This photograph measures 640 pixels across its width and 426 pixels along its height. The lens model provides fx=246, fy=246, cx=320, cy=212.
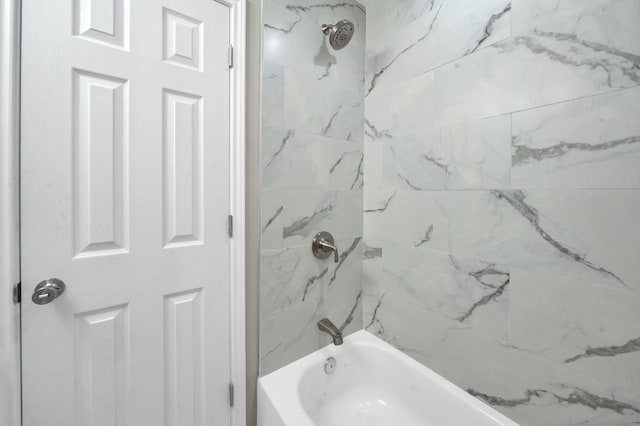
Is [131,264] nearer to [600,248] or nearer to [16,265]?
[16,265]

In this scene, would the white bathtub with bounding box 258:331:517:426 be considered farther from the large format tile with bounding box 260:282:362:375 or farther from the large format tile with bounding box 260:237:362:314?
the large format tile with bounding box 260:237:362:314

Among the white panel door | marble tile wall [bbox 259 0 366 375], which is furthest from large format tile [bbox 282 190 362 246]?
the white panel door

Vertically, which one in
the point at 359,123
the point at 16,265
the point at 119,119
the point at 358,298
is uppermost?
the point at 359,123

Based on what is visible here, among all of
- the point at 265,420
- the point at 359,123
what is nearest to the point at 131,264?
the point at 265,420

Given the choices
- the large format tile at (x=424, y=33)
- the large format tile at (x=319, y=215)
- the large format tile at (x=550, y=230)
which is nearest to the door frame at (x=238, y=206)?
the large format tile at (x=319, y=215)

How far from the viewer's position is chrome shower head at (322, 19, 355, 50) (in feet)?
3.82

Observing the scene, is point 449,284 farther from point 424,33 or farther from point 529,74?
point 424,33

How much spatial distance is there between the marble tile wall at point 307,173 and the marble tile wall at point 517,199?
0.60 feet

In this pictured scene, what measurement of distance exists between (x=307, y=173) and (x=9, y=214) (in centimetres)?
99

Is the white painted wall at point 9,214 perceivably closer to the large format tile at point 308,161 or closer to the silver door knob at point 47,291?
the silver door knob at point 47,291

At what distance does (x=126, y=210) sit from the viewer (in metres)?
0.85

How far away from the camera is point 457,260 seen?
1.09 m

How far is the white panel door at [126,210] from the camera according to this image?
28.8 inches

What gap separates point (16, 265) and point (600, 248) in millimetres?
1736
